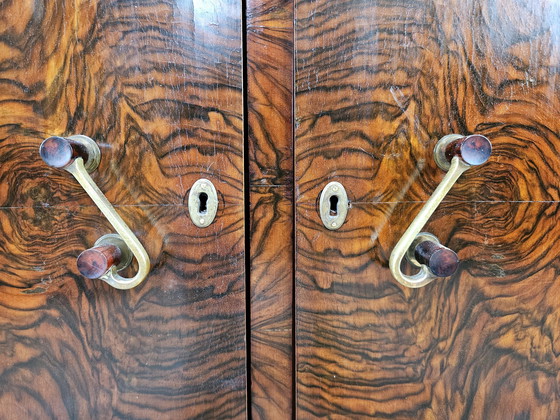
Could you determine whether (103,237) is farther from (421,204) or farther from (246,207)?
(421,204)

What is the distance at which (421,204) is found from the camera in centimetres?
A: 36

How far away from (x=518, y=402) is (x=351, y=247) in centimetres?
23

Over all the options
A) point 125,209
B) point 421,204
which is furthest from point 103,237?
point 421,204

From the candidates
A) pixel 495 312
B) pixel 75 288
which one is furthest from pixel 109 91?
pixel 495 312

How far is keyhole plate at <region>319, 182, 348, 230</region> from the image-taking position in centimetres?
36

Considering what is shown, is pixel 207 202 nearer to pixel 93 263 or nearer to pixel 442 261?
pixel 93 263

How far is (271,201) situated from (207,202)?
0.06m

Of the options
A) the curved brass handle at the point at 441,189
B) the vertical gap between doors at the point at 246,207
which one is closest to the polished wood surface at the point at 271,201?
the vertical gap between doors at the point at 246,207

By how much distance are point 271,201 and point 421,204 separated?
0.14 meters

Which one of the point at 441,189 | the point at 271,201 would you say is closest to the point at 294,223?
the point at 271,201

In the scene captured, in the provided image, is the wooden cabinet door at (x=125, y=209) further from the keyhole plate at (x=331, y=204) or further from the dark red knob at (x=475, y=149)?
the dark red knob at (x=475, y=149)

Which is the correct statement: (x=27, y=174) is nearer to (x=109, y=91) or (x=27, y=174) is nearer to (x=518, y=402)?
(x=109, y=91)

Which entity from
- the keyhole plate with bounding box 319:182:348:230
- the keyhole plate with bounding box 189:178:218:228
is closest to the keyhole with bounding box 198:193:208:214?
the keyhole plate with bounding box 189:178:218:228

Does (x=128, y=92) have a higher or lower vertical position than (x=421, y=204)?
higher
